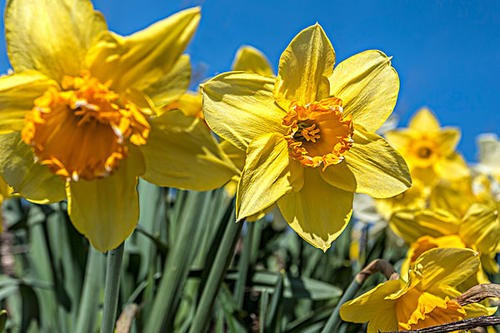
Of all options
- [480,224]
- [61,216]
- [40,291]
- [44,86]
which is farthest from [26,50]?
[40,291]

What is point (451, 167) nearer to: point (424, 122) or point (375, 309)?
point (424, 122)

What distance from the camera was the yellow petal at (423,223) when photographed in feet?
5.48

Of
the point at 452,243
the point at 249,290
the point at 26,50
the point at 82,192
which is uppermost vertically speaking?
the point at 26,50

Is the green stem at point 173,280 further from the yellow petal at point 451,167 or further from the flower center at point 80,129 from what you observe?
the yellow petal at point 451,167

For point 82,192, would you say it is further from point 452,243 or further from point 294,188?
point 452,243

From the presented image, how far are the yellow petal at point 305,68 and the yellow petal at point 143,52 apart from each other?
0.76ft

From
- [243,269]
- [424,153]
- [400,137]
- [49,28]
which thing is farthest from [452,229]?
[400,137]

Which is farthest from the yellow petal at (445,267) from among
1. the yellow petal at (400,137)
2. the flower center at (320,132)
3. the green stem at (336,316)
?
the yellow petal at (400,137)

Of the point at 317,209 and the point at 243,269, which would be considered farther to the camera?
the point at 243,269

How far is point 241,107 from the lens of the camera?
1086 mm

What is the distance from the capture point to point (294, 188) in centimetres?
111

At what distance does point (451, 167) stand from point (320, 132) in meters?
2.35

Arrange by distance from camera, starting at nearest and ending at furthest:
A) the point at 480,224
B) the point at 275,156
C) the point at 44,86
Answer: the point at 44,86, the point at 275,156, the point at 480,224

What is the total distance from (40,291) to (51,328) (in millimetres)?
230
